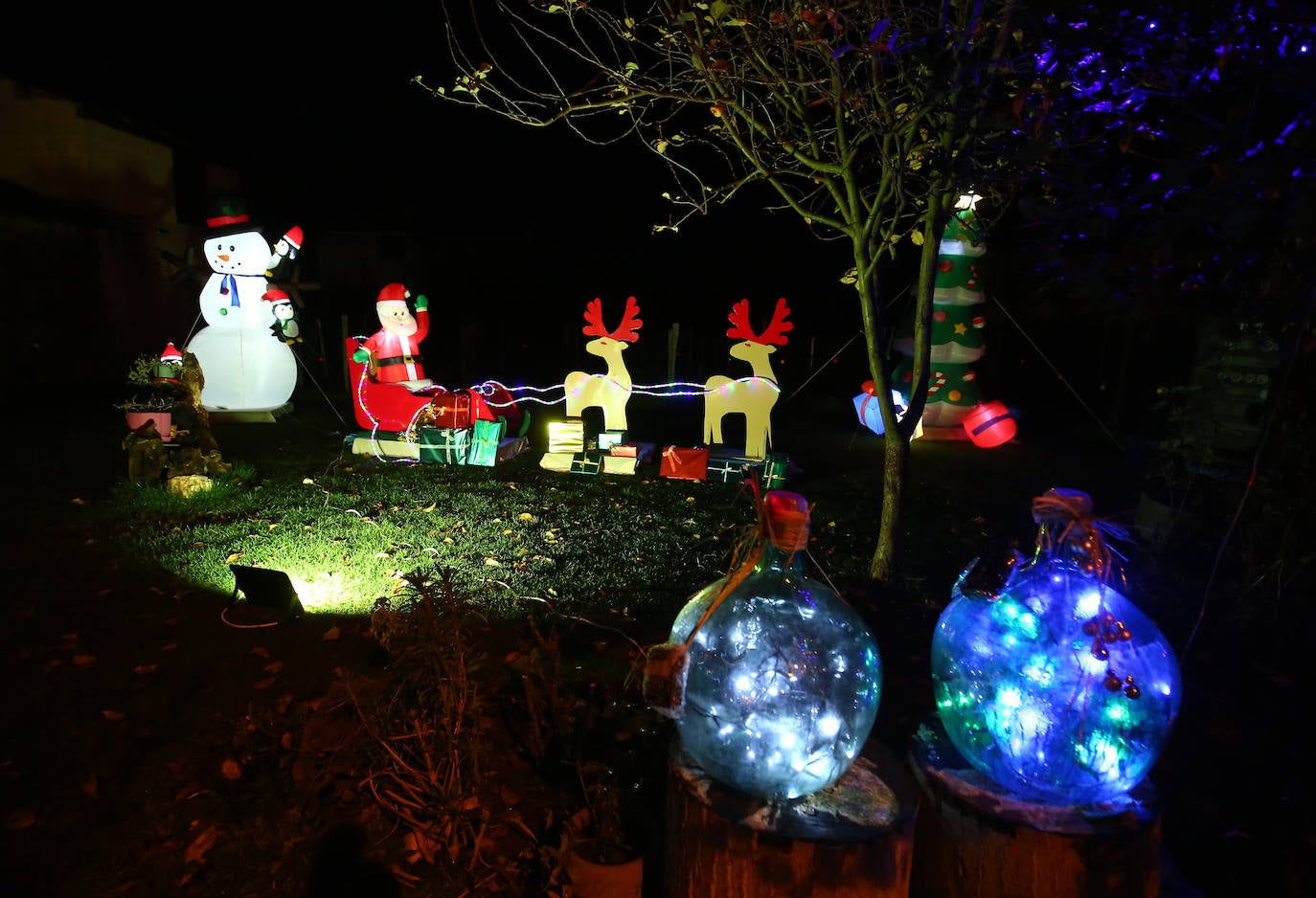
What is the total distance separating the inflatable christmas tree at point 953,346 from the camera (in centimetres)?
1209

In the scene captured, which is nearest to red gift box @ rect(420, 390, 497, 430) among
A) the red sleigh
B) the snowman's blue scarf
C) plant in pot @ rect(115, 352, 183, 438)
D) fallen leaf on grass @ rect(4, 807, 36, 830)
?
the red sleigh

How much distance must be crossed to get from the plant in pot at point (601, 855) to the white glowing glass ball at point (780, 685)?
57 centimetres

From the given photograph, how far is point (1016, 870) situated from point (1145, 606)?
3832 millimetres

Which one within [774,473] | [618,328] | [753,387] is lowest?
[774,473]

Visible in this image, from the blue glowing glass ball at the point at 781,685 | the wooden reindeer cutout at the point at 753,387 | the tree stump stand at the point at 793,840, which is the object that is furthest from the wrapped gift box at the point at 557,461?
the blue glowing glass ball at the point at 781,685

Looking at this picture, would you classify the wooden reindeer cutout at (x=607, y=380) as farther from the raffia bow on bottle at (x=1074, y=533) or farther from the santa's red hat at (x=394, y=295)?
the raffia bow on bottle at (x=1074, y=533)

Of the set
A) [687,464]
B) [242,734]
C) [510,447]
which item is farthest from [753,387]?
[242,734]

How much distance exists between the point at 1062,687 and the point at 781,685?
810 millimetres

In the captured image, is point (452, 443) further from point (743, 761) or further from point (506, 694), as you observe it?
point (743, 761)

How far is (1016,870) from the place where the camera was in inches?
88.7

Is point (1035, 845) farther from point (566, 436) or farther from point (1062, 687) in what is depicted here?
point (566, 436)

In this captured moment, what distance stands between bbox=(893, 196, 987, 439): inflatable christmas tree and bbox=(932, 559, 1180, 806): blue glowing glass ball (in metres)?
10.1

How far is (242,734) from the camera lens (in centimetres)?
339

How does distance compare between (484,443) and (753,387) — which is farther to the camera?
(484,443)
